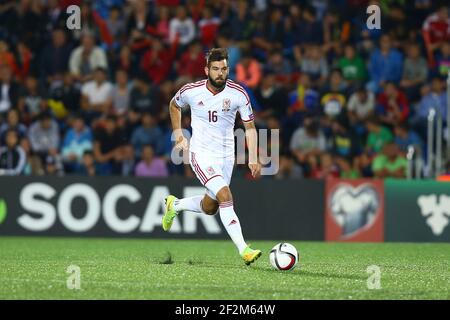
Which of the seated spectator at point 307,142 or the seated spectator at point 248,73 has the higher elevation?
the seated spectator at point 248,73

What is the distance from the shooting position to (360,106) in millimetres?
20484

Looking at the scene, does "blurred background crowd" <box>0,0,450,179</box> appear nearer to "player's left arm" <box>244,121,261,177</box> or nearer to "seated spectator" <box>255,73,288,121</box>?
"seated spectator" <box>255,73,288,121</box>

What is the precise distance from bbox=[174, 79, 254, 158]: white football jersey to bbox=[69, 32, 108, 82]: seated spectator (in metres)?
9.04

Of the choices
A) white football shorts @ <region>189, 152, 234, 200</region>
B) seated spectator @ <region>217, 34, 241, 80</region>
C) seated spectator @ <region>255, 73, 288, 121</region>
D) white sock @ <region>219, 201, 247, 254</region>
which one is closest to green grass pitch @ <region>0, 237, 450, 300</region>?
Result: white sock @ <region>219, 201, 247, 254</region>

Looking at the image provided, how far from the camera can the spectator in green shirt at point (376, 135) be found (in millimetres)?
19984

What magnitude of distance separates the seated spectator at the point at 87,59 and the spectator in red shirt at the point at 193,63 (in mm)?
1449

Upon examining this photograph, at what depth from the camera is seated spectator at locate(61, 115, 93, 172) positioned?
19797mm

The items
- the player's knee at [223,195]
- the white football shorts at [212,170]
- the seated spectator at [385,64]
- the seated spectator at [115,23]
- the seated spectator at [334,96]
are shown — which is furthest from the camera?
the seated spectator at [115,23]

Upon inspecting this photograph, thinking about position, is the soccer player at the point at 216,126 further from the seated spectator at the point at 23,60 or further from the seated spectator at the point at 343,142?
the seated spectator at the point at 23,60

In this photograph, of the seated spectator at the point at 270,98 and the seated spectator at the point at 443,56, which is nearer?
the seated spectator at the point at 270,98

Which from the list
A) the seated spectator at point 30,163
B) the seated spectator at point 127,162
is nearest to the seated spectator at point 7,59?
the seated spectator at point 30,163
